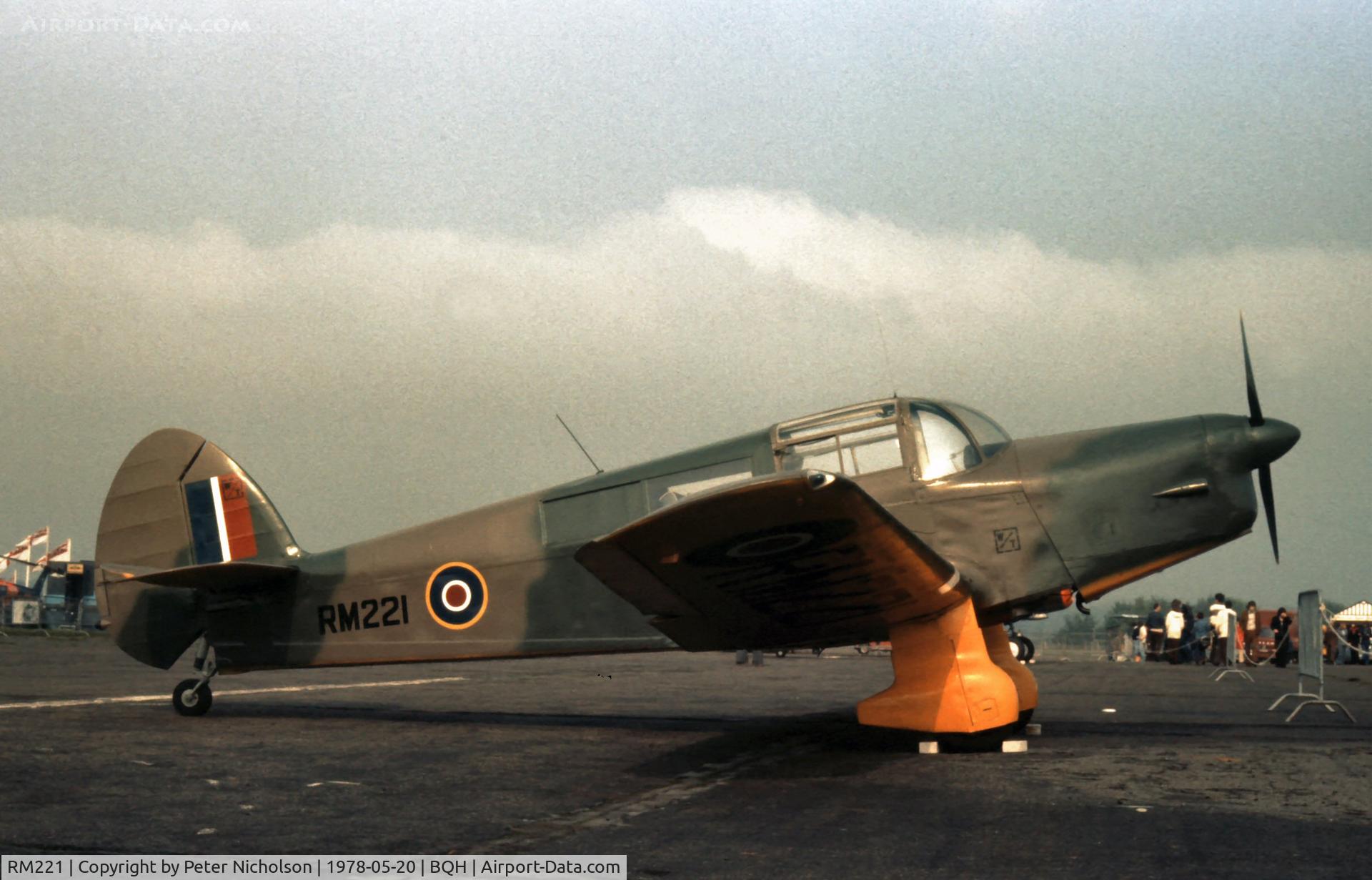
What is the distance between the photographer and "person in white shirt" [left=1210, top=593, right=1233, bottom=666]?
80.1ft

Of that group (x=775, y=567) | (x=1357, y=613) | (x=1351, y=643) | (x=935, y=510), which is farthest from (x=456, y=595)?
(x=1357, y=613)

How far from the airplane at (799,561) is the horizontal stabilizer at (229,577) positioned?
0.9 inches

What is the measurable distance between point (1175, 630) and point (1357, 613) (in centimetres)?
812

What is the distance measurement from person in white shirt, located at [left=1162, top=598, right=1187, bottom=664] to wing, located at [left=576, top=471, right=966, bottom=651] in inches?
886

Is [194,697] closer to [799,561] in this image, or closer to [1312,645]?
[799,561]

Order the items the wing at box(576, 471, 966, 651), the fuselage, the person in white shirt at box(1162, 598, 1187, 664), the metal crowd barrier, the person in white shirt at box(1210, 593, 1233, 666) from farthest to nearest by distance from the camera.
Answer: the person in white shirt at box(1162, 598, 1187, 664), the person in white shirt at box(1210, 593, 1233, 666), the metal crowd barrier, the fuselage, the wing at box(576, 471, 966, 651)

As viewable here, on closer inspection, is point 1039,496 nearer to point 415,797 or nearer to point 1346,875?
point 1346,875

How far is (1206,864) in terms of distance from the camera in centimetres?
414

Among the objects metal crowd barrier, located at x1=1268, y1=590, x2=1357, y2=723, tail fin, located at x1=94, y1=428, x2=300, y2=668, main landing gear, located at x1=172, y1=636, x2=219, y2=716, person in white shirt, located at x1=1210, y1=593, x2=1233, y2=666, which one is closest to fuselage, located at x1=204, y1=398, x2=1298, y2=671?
main landing gear, located at x1=172, y1=636, x2=219, y2=716

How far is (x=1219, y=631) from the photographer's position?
24562 millimetres

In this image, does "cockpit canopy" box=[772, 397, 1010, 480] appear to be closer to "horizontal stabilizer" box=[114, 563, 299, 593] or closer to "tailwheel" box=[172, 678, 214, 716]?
"horizontal stabilizer" box=[114, 563, 299, 593]

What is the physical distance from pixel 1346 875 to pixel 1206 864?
0.44m

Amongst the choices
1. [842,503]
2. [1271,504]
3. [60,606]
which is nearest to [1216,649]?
[1271,504]

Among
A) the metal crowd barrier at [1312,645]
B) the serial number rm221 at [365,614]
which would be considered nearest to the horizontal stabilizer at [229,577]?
the serial number rm221 at [365,614]
